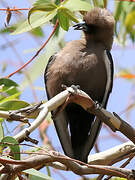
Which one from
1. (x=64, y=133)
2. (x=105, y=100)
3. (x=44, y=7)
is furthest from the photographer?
(x=105, y=100)

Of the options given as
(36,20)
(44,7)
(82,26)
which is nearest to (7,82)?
(36,20)

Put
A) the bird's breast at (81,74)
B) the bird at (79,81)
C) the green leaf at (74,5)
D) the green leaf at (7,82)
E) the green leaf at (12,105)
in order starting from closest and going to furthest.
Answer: the green leaf at (12,105) → the green leaf at (74,5) → the green leaf at (7,82) → the bird at (79,81) → the bird's breast at (81,74)

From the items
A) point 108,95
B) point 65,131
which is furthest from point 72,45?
point 65,131

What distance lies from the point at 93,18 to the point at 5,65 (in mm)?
1472

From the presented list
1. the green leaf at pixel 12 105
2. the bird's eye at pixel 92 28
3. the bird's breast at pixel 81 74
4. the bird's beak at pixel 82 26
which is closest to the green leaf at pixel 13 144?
the green leaf at pixel 12 105

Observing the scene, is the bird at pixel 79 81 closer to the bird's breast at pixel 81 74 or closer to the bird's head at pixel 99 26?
the bird's breast at pixel 81 74

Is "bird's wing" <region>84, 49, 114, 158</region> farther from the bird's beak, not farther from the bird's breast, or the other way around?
the bird's beak

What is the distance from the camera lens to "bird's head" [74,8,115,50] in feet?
11.5

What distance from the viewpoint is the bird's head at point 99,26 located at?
3.49 meters

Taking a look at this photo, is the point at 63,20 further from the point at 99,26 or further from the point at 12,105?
the point at 99,26

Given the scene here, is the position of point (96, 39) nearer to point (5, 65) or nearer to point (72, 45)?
point (72, 45)

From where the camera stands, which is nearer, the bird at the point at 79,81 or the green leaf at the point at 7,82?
the green leaf at the point at 7,82

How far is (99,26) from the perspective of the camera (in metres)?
3.60

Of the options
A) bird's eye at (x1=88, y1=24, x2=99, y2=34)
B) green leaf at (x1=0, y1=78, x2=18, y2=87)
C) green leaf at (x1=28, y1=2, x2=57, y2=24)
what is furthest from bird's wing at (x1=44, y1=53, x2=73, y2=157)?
bird's eye at (x1=88, y1=24, x2=99, y2=34)
